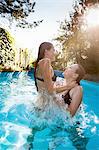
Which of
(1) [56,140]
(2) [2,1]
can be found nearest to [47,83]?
(1) [56,140]

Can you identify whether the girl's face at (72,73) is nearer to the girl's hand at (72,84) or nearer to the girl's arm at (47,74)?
the girl's hand at (72,84)

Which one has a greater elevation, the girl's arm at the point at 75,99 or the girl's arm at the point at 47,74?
the girl's arm at the point at 47,74

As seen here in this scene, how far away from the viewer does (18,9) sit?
23219 millimetres

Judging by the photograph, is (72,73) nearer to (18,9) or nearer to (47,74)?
(47,74)

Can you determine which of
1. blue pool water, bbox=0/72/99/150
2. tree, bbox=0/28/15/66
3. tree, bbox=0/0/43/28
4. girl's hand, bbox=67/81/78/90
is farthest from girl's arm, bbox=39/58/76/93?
tree, bbox=0/28/15/66

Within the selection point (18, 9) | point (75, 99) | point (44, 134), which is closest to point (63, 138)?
point (44, 134)

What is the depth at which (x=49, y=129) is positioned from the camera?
4.48 m

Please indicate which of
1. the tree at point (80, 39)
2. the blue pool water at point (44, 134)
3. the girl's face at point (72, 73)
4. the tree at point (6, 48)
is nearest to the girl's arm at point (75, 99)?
the girl's face at point (72, 73)

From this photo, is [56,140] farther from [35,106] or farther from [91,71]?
[91,71]

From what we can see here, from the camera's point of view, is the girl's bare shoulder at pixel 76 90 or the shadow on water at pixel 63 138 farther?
the girl's bare shoulder at pixel 76 90

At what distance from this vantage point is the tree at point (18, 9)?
23.2m

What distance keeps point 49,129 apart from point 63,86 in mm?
655

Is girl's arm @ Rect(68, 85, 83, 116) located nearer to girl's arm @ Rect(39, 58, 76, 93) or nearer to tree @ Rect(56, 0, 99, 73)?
girl's arm @ Rect(39, 58, 76, 93)

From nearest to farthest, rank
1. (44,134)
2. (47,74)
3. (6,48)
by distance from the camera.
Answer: (47,74) < (44,134) < (6,48)
